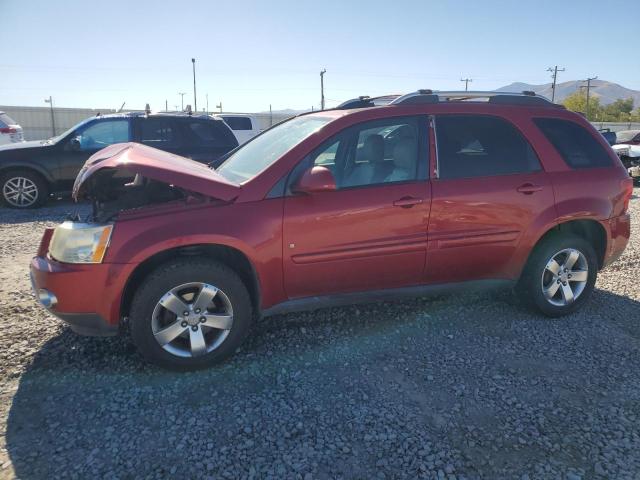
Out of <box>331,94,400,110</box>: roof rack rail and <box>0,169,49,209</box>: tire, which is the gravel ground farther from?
<box>0,169,49,209</box>: tire

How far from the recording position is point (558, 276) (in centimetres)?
407

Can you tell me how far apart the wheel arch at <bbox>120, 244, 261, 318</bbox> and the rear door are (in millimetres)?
1355

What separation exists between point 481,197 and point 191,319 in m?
2.32

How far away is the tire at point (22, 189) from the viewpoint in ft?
27.8

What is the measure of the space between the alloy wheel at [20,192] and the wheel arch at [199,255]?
22.1 feet

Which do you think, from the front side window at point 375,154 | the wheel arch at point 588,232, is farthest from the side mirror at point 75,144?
the wheel arch at point 588,232

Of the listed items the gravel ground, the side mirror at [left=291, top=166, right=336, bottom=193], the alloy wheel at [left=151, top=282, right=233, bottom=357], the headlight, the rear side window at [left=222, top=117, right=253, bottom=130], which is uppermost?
the rear side window at [left=222, top=117, right=253, bottom=130]

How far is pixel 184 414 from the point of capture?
9.09 feet

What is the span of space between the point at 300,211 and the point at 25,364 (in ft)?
7.07

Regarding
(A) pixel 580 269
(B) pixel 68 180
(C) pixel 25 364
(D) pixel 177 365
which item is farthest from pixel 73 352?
(B) pixel 68 180

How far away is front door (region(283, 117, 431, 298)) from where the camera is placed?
3.29 metres

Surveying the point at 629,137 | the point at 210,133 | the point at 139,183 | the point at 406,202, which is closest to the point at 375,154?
the point at 406,202

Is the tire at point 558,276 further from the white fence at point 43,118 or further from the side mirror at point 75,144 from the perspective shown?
the white fence at point 43,118

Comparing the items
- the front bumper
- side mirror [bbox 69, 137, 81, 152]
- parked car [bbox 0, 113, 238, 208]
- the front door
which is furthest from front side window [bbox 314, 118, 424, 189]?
side mirror [bbox 69, 137, 81, 152]
